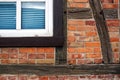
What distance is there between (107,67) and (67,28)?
77 centimetres

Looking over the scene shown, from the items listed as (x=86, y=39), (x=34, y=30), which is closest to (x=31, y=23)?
(x=34, y=30)

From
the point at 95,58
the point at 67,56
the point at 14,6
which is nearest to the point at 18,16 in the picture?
the point at 14,6

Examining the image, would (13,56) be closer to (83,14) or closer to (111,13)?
(83,14)

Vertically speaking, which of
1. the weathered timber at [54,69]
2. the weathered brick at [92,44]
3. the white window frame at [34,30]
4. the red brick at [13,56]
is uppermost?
the white window frame at [34,30]

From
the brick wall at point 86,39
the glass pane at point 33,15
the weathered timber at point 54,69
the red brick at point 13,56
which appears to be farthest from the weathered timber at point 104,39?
the red brick at point 13,56

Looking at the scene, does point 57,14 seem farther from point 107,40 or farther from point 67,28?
point 107,40

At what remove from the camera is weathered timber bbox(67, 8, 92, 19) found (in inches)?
201

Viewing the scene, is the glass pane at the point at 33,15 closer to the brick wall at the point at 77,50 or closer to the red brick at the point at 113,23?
the brick wall at the point at 77,50

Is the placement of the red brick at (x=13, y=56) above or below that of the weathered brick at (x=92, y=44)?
below

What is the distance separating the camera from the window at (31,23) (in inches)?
199

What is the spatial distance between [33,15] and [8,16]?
353mm

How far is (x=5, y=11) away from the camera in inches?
204

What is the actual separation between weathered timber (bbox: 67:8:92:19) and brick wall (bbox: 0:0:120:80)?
0.10ft

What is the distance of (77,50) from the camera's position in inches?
200
